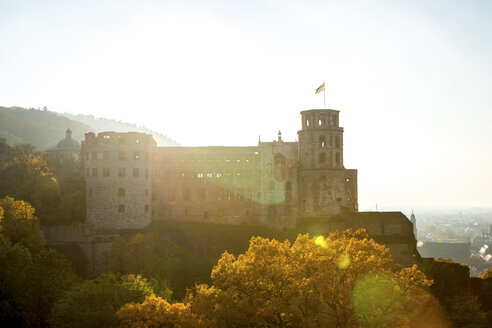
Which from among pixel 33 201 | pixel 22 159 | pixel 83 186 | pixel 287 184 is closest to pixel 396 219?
pixel 287 184

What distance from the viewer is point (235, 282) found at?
109 feet

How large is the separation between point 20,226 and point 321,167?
40.1m

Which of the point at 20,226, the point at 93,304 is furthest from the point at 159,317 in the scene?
the point at 20,226

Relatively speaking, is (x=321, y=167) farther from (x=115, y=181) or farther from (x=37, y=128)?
(x=37, y=128)

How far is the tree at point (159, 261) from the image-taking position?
52531 millimetres

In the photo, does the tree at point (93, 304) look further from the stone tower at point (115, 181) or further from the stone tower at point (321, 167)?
the stone tower at point (321, 167)

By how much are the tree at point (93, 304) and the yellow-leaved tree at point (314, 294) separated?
232 cm

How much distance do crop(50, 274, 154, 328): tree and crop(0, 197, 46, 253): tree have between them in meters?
19.2

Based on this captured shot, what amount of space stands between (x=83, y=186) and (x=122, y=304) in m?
38.0

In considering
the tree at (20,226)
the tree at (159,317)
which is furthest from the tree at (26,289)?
the tree at (20,226)

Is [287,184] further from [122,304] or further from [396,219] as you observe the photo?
[122,304]

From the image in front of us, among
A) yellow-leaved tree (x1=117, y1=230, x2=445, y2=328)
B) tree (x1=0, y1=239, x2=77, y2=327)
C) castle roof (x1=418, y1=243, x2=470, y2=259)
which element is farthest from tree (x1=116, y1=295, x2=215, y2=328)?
castle roof (x1=418, y1=243, x2=470, y2=259)

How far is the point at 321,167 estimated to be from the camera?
6694 cm

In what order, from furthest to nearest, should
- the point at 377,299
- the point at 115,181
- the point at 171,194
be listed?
the point at 171,194
the point at 115,181
the point at 377,299
